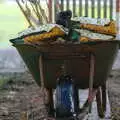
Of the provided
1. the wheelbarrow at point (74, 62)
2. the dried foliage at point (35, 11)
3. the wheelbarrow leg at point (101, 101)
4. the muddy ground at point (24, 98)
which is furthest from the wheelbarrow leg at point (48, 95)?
the dried foliage at point (35, 11)

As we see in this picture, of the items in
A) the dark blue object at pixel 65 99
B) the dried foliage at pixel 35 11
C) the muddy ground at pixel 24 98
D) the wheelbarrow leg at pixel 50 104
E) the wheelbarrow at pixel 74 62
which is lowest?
the muddy ground at pixel 24 98

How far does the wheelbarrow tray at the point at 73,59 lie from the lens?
206 inches

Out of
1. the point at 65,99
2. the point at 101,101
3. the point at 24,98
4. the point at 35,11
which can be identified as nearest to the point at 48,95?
the point at 65,99

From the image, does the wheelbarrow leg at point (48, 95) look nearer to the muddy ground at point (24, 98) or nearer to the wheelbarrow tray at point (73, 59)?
the wheelbarrow tray at point (73, 59)

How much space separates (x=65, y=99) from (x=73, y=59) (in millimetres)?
468

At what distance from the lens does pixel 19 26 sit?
11984 mm

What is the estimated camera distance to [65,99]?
509cm

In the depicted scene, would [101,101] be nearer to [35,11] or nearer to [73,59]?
[73,59]

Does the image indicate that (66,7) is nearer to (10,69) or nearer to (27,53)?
(10,69)

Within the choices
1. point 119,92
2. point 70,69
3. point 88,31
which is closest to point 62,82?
point 70,69

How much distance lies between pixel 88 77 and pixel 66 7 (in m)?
6.86

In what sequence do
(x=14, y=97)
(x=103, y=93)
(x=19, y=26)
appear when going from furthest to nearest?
(x=19, y=26)
(x=14, y=97)
(x=103, y=93)

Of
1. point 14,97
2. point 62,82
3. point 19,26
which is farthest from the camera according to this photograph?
point 19,26

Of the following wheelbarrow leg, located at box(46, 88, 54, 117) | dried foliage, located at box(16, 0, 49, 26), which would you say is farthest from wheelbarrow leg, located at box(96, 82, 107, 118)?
dried foliage, located at box(16, 0, 49, 26)
